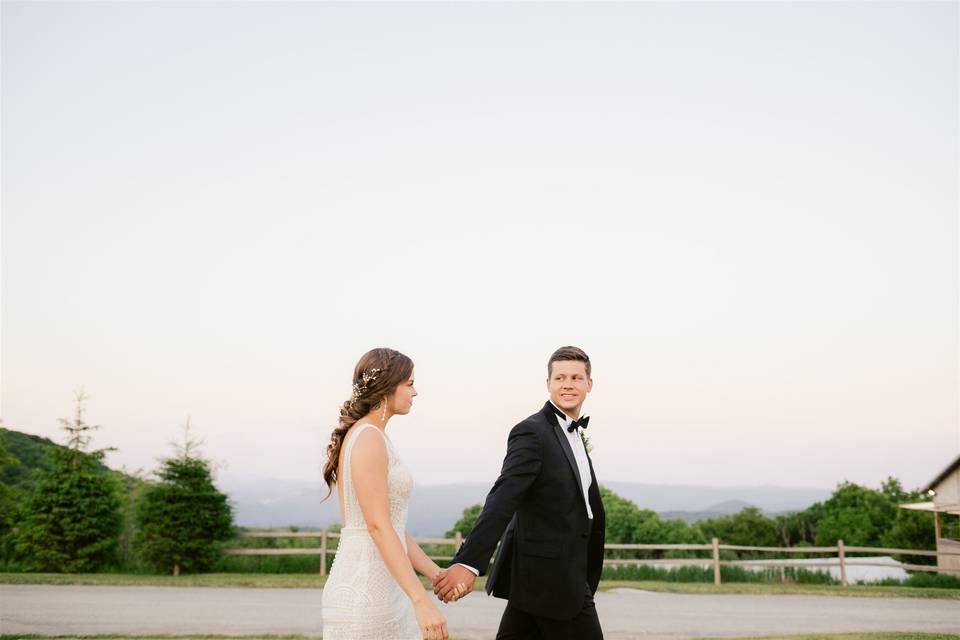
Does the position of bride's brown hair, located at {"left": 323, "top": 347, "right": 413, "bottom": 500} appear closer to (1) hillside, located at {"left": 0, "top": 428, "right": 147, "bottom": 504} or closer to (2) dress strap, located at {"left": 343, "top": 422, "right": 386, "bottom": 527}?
(2) dress strap, located at {"left": 343, "top": 422, "right": 386, "bottom": 527}

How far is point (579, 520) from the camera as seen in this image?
4.15 metres

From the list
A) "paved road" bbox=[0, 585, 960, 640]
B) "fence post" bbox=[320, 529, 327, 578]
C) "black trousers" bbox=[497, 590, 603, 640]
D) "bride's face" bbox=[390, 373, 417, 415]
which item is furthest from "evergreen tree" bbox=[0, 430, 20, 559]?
"bride's face" bbox=[390, 373, 417, 415]

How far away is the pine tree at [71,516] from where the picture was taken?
19641 mm

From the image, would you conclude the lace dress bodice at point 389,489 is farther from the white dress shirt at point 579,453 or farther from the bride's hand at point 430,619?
the white dress shirt at point 579,453

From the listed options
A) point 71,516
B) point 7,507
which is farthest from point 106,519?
point 7,507

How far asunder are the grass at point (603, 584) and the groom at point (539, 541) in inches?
546

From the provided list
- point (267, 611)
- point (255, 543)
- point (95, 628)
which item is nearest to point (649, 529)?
point (255, 543)

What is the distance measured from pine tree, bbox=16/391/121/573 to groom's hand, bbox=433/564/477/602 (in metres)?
18.6

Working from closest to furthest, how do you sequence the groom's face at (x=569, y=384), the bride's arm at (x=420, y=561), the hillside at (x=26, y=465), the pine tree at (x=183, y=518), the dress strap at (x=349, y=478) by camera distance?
the dress strap at (x=349, y=478)
the bride's arm at (x=420, y=561)
the groom's face at (x=569, y=384)
the pine tree at (x=183, y=518)
the hillside at (x=26, y=465)

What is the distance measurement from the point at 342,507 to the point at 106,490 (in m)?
19.6

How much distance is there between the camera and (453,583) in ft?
12.5

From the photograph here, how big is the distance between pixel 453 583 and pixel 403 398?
3.14 ft

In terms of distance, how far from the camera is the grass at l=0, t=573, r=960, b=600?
672 inches

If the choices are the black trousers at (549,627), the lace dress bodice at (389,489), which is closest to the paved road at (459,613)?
the black trousers at (549,627)
